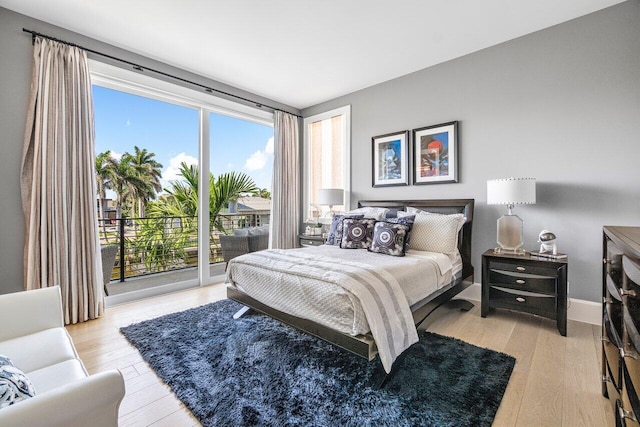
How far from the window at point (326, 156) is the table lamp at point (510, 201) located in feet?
6.92

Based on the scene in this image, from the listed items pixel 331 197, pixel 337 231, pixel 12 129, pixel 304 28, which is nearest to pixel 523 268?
pixel 337 231

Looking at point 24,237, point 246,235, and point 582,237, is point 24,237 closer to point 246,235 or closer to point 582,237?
point 246,235

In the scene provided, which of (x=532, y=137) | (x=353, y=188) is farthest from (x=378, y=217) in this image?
(x=532, y=137)

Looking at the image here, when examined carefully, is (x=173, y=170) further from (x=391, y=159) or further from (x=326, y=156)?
(x=391, y=159)

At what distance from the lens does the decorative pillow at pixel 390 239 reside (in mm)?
2807

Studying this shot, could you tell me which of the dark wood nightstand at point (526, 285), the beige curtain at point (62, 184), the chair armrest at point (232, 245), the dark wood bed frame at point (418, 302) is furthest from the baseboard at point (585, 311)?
the beige curtain at point (62, 184)

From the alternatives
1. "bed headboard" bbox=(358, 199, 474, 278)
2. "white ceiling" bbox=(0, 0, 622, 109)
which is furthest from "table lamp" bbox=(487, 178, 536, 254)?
"white ceiling" bbox=(0, 0, 622, 109)

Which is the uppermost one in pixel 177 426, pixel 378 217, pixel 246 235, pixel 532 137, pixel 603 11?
pixel 603 11

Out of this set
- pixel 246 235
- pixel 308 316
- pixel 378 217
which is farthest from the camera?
pixel 246 235

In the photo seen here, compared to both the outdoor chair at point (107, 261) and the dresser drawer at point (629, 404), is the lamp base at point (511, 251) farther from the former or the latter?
the outdoor chair at point (107, 261)

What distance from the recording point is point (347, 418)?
152 cm

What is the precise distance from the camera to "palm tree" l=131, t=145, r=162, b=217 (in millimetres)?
3732

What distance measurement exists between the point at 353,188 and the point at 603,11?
10.1 ft

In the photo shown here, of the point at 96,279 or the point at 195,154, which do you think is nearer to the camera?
the point at 96,279
